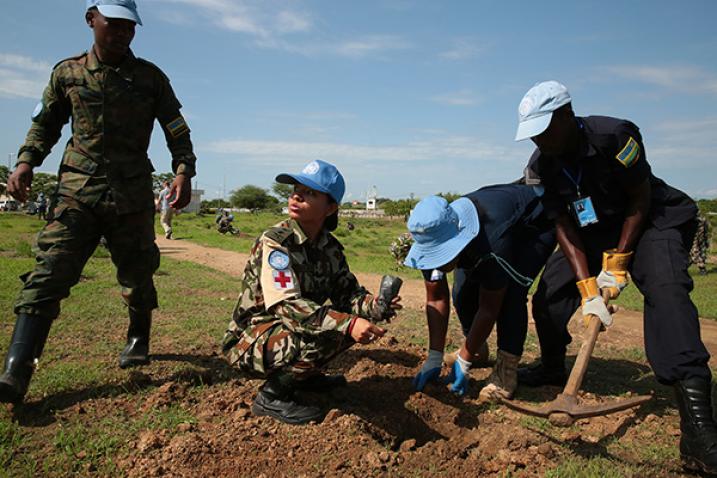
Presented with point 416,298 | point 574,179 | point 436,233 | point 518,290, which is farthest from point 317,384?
point 416,298

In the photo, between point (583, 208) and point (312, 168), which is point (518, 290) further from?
point (312, 168)

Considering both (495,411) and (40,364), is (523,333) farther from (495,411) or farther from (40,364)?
(40,364)

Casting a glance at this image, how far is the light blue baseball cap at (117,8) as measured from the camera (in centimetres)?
285

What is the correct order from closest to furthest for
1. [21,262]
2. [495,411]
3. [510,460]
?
[510,460] < [495,411] < [21,262]

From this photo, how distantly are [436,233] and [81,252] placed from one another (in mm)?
1923

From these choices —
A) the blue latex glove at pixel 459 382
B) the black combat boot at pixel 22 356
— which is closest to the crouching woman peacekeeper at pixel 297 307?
the blue latex glove at pixel 459 382

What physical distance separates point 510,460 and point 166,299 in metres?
4.37

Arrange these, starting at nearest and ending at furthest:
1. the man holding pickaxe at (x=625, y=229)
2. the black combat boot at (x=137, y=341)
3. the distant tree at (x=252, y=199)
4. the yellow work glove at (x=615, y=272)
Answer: the man holding pickaxe at (x=625, y=229), the yellow work glove at (x=615, y=272), the black combat boot at (x=137, y=341), the distant tree at (x=252, y=199)

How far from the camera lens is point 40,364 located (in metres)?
3.40

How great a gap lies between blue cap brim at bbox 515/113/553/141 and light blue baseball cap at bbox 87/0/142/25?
2.13 meters

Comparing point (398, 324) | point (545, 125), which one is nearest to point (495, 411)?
point (545, 125)

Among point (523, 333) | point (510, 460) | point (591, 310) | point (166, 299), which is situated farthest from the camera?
point (166, 299)

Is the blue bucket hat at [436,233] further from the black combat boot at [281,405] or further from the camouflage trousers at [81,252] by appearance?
the camouflage trousers at [81,252]

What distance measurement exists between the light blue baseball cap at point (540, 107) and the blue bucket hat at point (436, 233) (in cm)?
51
